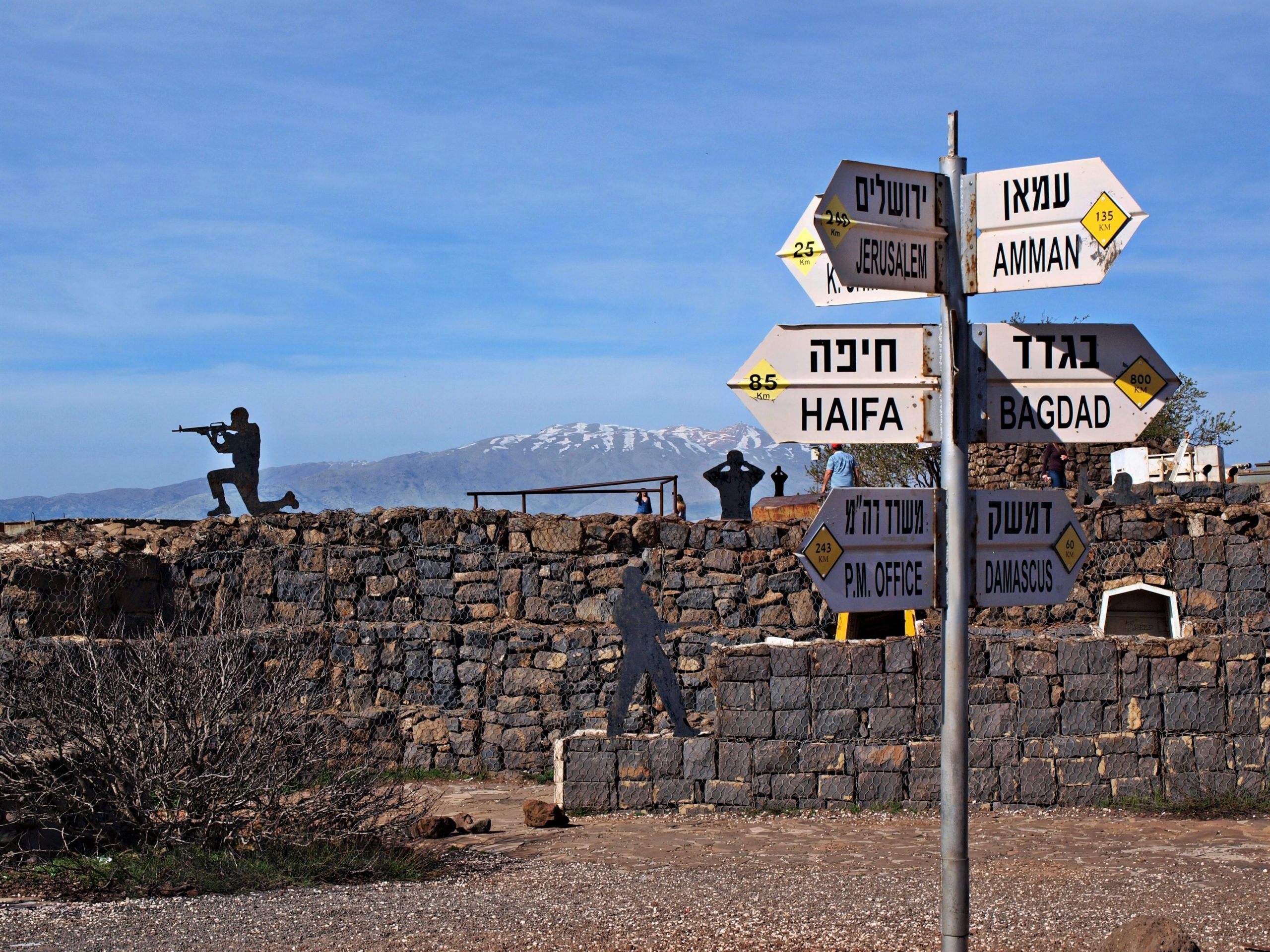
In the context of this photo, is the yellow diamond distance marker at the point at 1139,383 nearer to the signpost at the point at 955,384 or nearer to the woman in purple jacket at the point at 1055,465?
the signpost at the point at 955,384

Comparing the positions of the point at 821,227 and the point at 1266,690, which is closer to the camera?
the point at 821,227

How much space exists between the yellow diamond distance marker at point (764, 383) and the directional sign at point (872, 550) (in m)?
0.41

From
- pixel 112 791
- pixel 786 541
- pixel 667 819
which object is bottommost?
pixel 667 819

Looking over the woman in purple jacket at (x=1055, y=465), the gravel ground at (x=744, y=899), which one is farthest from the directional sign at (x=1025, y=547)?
the woman in purple jacket at (x=1055, y=465)

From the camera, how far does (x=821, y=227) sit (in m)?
3.95

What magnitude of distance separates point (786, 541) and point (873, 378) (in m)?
9.02

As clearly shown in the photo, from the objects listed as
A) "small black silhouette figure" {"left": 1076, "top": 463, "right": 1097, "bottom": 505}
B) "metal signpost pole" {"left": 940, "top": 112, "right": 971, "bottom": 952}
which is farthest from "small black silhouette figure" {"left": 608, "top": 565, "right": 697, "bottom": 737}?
"metal signpost pole" {"left": 940, "top": 112, "right": 971, "bottom": 952}

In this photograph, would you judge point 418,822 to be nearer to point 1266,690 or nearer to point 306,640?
point 306,640

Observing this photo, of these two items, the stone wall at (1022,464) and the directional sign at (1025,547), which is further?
the stone wall at (1022,464)

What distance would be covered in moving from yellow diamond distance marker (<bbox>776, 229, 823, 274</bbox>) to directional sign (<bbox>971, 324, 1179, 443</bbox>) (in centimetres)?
67

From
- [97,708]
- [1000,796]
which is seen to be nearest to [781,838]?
[1000,796]

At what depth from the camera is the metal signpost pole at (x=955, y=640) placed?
394cm

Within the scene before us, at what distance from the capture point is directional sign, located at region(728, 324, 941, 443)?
13.7 ft

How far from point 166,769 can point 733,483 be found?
9356mm
